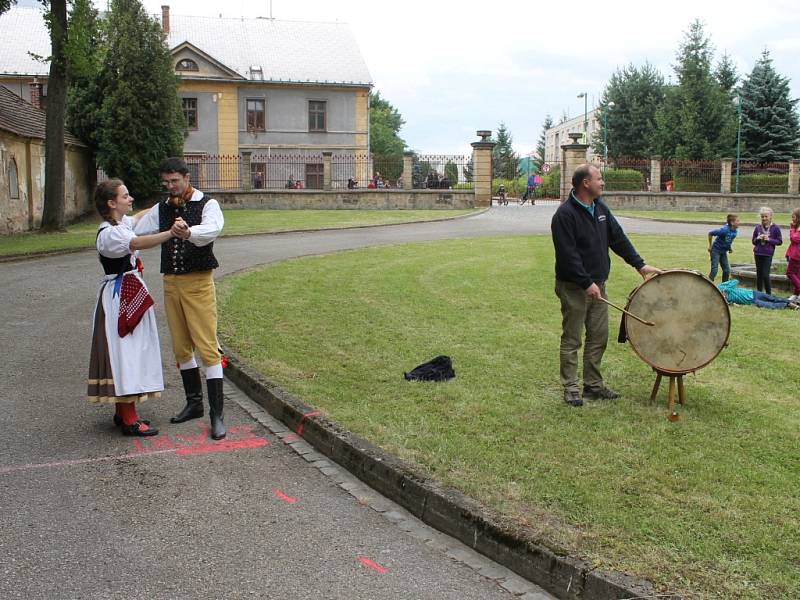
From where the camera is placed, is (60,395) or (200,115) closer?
(60,395)

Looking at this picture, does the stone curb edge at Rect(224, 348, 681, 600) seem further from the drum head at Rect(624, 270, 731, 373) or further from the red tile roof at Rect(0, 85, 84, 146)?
the red tile roof at Rect(0, 85, 84, 146)

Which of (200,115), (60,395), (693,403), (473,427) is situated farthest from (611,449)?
(200,115)

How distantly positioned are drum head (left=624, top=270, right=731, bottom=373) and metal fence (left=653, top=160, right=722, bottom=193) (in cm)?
3863

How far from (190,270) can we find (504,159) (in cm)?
8091

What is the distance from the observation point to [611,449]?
5.63m

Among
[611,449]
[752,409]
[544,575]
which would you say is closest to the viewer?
[544,575]

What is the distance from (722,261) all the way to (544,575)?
12.1 m

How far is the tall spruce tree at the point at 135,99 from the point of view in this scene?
36344 millimetres

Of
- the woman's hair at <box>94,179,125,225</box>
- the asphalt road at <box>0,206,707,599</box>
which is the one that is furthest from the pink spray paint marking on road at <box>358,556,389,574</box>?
the woman's hair at <box>94,179,125,225</box>

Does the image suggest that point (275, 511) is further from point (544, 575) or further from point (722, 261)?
point (722, 261)

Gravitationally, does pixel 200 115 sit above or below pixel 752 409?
above

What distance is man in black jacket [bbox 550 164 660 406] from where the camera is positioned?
6.81 meters

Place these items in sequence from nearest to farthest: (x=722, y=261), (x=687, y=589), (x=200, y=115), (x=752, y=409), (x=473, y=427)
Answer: (x=687, y=589) → (x=473, y=427) → (x=752, y=409) → (x=722, y=261) → (x=200, y=115)

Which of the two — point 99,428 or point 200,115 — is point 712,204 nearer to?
point 200,115
